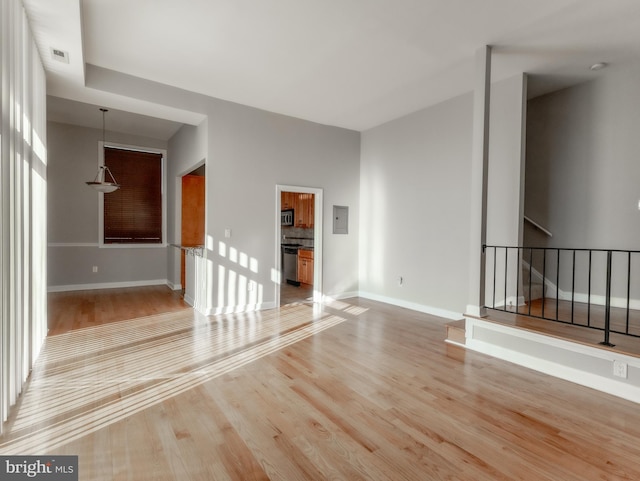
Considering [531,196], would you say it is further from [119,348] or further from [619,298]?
[119,348]

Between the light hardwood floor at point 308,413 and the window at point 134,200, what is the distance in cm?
376

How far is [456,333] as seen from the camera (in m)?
3.83

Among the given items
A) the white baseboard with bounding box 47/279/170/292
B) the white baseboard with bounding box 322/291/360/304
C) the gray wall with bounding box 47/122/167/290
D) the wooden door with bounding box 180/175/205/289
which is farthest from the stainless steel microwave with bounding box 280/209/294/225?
the gray wall with bounding box 47/122/167/290

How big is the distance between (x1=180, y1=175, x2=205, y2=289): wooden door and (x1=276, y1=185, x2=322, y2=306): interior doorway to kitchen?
5.84 ft

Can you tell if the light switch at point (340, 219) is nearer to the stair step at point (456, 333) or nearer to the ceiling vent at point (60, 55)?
the stair step at point (456, 333)

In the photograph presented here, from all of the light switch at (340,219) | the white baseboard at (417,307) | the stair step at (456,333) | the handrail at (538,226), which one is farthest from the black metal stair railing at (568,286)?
the light switch at (340,219)

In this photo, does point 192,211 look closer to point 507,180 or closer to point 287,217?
point 287,217

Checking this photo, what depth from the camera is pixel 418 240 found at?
545 cm

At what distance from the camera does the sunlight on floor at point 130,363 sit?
2.24 metres

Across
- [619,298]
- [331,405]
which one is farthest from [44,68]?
[619,298]

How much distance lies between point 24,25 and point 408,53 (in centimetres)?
342

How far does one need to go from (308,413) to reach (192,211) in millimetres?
5707

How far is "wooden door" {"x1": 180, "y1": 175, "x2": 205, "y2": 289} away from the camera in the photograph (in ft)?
23.1

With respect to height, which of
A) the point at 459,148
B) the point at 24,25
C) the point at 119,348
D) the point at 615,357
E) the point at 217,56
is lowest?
the point at 119,348
